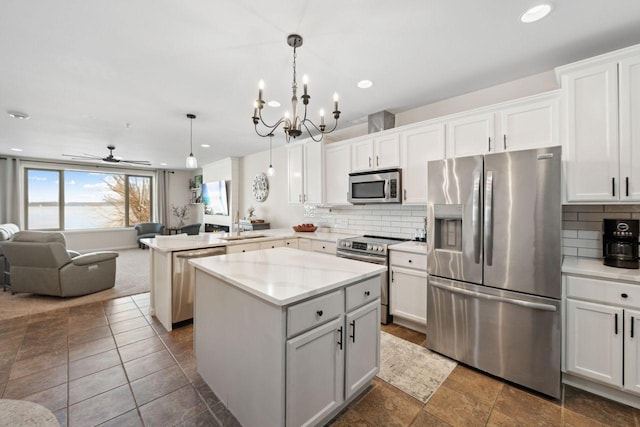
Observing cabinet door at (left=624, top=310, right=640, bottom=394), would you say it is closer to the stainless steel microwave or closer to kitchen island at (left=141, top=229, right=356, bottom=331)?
the stainless steel microwave

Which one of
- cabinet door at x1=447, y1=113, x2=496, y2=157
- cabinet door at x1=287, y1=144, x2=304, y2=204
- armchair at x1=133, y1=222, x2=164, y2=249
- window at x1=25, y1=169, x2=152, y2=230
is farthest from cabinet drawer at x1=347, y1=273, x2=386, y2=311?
window at x1=25, y1=169, x2=152, y2=230

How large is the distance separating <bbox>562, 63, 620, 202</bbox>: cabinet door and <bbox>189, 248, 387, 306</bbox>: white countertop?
1728 millimetres

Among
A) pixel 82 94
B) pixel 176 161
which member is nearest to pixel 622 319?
pixel 82 94

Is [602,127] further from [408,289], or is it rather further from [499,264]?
[408,289]

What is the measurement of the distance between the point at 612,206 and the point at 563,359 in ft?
4.42

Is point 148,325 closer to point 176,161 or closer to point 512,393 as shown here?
point 512,393

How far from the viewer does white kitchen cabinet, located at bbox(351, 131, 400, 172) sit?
11.1 feet

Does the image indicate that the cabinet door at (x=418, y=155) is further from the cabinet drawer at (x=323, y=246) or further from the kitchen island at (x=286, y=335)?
the kitchen island at (x=286, y=335)

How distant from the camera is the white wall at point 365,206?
285 centimetres

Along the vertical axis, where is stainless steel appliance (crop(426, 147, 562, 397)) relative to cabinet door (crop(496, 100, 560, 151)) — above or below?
below

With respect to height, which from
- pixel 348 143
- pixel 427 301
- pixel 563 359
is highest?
pixel 348 143

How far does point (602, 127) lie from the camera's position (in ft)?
6.64

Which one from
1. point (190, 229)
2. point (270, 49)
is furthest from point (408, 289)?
point (190, 229)

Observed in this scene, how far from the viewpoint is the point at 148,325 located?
10.3ft
